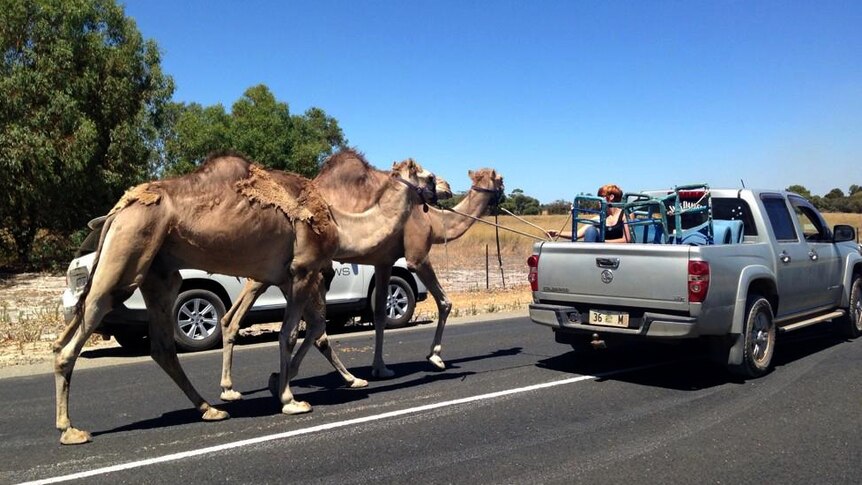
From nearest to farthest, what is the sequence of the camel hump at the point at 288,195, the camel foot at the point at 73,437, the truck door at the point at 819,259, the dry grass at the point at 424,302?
the camel foot at the point at 73,437
the camel hump at the point at 288,195
the truck door at the point at 819,259
the dry grass at the point at 424,302

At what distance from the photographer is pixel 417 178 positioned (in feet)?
25.7

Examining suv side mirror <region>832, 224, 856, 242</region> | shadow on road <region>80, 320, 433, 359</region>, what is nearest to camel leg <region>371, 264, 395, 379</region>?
shadow on road <region>80, 320, 433, 359</region>

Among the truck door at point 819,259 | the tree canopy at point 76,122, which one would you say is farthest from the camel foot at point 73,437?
the tree canopy at point 76,122

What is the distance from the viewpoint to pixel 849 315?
10.0m

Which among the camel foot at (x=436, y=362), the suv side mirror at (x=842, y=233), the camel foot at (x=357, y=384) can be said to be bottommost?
the camel foot at (x=357, y=384)

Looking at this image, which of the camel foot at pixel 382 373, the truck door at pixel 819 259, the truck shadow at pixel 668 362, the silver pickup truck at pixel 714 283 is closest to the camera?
the silver pickup truck at pixel 714 283

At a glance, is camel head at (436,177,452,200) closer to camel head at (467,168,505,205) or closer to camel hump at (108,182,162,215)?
camel head at (467,168,505,205)

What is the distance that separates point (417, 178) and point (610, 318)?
8.46 ft

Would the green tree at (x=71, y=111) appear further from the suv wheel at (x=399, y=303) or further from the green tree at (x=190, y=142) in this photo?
the suv wheel at (x=399, y=303)

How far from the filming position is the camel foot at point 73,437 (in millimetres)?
5684

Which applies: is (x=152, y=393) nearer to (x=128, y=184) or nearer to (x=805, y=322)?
(x=805, y=322)

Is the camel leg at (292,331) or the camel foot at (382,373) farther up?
the camel leg at (292,331)

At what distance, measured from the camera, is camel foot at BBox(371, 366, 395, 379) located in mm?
8279

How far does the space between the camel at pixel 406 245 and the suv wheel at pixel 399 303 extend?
381 cm
